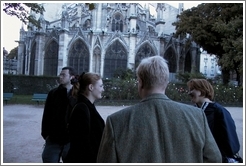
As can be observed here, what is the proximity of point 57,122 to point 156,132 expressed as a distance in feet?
5.99

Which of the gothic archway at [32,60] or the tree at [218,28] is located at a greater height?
the tree at [218,28]

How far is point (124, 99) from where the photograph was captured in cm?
1811

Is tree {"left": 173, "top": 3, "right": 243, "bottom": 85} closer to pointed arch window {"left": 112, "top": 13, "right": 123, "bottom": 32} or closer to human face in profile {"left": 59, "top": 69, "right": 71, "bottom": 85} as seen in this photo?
pointed arch window {"left": 112, "top": 13, "right": 123, "bottom": 32}

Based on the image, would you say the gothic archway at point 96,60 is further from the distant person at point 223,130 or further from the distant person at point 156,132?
the distant person at point 156,132

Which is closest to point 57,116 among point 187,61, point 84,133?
point 84,133

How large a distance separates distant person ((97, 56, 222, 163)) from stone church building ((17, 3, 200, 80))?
26245 millimetres

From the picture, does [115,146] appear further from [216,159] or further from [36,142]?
[36,142]

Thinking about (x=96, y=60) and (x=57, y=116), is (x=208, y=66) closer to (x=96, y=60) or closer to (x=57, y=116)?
(x=96, y=60)

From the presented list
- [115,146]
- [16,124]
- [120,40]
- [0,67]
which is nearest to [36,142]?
[16,124]

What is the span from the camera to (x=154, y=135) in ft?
5.37

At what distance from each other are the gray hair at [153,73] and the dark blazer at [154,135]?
0.26 feet

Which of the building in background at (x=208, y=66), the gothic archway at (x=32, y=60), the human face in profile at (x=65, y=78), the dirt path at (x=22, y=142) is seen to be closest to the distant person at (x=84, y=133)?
the human face in profile at (x=65, y=78)

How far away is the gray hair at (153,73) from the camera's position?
169 cm

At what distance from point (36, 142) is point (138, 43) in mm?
25046
